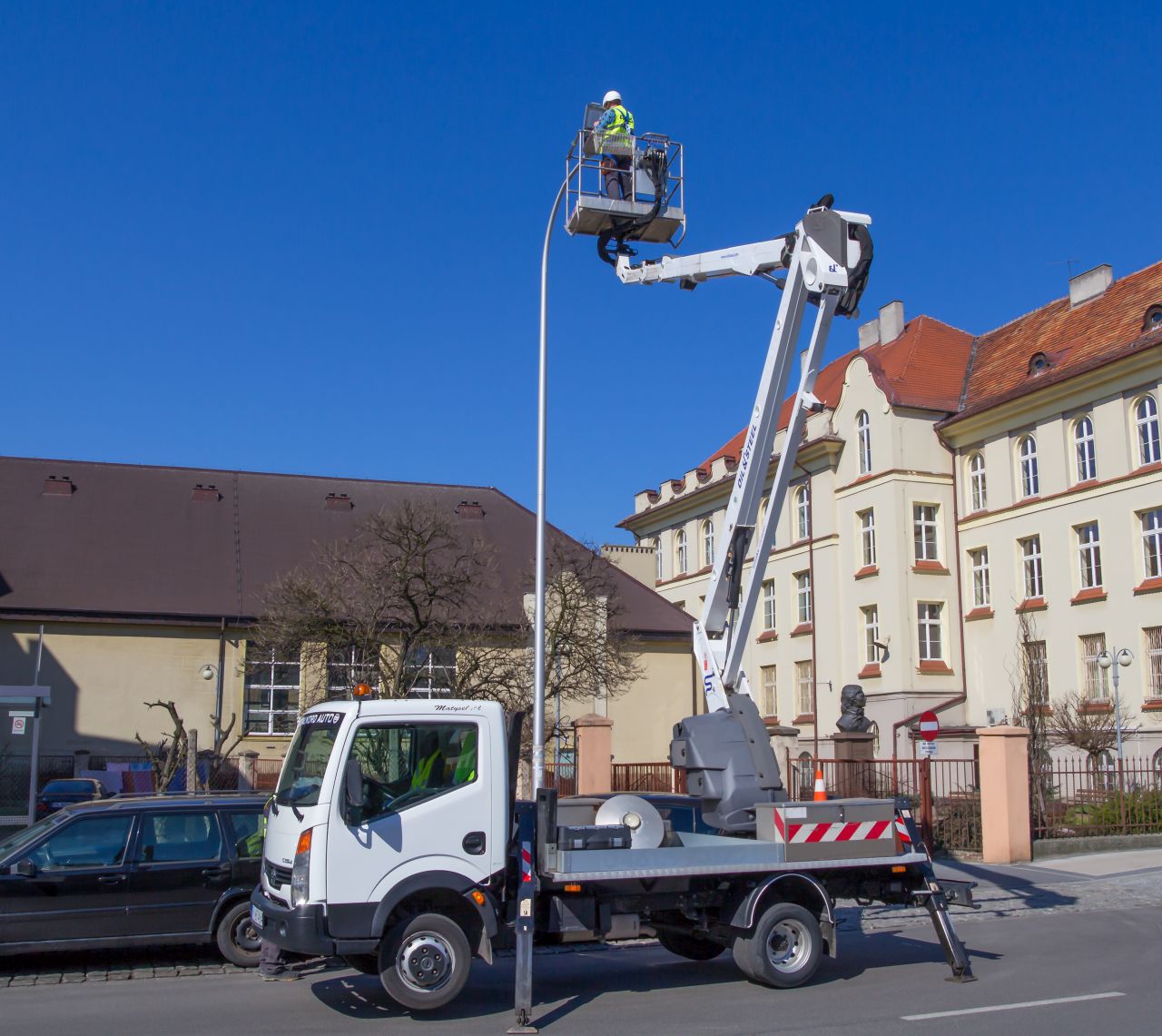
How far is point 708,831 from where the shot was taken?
11.6m

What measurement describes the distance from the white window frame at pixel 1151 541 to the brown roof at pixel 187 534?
13.0m

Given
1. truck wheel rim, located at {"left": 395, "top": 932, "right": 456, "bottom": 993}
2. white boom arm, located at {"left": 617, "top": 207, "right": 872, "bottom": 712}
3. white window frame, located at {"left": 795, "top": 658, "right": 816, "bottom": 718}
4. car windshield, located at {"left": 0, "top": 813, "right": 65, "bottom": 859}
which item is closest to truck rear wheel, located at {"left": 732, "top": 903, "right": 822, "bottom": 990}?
white boom arm, located at {"left": 617, "top": 207, "right": 872, "bottom": 712}

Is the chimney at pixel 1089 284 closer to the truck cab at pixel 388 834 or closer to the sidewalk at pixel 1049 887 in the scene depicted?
the sidewalk at pixel 1049 887

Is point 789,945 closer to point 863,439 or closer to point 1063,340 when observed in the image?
point 1063,340

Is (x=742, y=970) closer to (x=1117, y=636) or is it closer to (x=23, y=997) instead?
(x=23, y=997)

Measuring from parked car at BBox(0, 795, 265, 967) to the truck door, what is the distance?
273cm

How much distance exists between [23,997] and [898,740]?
33.0m

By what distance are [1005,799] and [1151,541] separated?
17260 mm

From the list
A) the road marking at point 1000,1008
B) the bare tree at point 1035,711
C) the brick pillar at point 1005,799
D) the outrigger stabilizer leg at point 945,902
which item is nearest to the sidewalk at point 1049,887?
the brick pillar at point 1005,799

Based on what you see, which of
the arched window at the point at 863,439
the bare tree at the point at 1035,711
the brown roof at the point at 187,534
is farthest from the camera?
the arched window at the point at 863,439

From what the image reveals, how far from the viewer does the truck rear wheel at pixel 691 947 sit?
11750 millimetres

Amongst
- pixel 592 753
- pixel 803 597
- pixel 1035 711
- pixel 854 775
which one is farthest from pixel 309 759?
pixel 803 597

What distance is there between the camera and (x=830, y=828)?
34.7 feet

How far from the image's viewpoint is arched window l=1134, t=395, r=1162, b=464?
34031 mm
